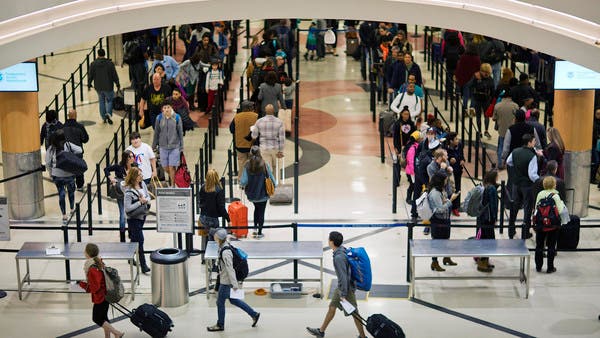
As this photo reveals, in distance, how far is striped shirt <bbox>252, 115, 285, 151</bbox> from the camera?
62.0ft

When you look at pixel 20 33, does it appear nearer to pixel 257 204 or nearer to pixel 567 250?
pixel 257 204

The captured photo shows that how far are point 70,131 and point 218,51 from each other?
7.79 meters

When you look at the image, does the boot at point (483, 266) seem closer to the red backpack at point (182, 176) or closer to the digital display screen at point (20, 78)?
the red backpack at point (182, 176)

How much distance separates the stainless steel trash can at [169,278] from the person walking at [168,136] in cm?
420

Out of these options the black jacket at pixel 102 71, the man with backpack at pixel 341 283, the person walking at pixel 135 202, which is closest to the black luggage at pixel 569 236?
the man with backpack at pixel 341 283

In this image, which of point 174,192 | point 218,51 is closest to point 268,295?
point 174,192

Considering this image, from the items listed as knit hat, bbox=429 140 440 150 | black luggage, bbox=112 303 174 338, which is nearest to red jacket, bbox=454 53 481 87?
knit hat, bbox=429 140 440 150

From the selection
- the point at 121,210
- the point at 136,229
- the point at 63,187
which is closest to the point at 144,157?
the point at 121,210

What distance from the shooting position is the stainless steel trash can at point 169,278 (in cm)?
1482

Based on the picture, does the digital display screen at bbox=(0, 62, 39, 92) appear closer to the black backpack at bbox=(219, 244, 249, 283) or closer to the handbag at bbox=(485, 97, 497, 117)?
the black backpack at bbox=(219, 244, 249, 283)

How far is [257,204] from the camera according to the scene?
17.2m

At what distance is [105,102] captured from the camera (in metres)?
24.7

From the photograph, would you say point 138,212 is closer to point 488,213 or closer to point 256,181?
point 256,181

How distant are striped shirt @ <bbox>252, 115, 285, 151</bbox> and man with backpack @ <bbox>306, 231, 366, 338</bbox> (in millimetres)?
5677
